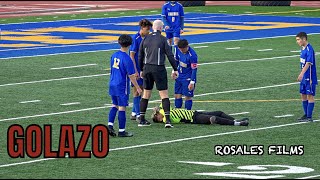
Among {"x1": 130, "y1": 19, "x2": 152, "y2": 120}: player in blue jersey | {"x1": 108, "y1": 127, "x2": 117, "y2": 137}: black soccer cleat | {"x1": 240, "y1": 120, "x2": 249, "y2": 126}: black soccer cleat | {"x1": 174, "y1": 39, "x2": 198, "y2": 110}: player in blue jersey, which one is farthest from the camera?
{"x1": 174, "y1": 39, "x2": 198, "y2": 110}: player in blue jersey

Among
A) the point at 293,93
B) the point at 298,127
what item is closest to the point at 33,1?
the point at 293,93

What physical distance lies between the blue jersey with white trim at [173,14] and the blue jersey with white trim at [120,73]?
13947 millimetres

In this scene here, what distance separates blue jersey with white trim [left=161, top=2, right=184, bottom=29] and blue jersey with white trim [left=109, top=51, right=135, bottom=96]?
549 inches

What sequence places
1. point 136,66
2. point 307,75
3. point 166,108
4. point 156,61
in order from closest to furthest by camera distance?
point 166,108
point 156,61
point 307,75
point 136,66

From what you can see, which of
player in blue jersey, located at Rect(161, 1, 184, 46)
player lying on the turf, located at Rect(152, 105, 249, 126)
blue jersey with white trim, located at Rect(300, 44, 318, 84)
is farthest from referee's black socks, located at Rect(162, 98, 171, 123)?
player in blue jersey, located at Rect(161, 1, 184, 46)

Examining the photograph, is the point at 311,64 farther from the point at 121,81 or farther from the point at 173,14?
the point at 173,14

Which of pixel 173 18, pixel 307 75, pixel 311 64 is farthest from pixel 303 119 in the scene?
pixel 173 18

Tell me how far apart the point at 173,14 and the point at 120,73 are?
14253mm

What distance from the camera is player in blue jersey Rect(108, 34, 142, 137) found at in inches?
726

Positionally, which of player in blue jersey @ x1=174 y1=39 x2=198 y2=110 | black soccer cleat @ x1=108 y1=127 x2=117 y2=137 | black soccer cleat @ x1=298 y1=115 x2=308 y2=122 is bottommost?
black soccer cleat @ x1=298 y1=115 x2=308 y2=122

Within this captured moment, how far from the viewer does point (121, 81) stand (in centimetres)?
1856

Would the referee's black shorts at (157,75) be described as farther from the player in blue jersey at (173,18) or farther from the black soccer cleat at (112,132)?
the player in blue jersey at (173,18)

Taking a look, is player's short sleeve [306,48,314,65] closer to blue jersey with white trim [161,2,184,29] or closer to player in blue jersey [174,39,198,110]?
player in blue jersey [174,39,198,110]

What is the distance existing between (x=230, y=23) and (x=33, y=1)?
74.2 feet
